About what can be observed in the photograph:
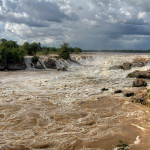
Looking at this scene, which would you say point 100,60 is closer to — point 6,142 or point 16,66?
point 16,66

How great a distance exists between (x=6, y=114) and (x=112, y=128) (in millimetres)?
4838

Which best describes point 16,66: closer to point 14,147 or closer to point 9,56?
point 9,56

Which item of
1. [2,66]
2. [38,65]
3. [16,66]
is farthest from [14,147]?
[38,65]

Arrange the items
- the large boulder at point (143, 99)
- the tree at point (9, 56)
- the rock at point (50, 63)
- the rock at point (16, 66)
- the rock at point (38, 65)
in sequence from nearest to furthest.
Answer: the large boulder at point (143, 99) → the tree at point (9, 56) → the rock at point (16, 66) → the rock at point (38, 65) → the rock at point (50, 63)

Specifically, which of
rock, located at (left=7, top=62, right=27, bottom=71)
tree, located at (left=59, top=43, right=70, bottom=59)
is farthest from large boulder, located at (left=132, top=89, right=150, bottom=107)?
tree, located at (left=59, top=43, right=70, bottom=59)

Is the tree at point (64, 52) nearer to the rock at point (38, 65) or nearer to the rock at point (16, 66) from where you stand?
the rock at point (38, 65)

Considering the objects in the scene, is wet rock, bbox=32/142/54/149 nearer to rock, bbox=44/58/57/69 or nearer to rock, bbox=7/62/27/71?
rock, bbox=7/62/27/71

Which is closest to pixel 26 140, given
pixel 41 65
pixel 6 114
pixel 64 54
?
pixel 6 114

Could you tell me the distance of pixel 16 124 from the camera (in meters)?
6.89

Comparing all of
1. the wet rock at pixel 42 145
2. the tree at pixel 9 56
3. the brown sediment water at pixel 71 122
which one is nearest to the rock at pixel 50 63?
the tree at pixel 9 56

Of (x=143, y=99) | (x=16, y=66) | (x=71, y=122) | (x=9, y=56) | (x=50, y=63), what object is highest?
(x=9, y=56)

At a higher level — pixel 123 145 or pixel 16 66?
pixel 16 66

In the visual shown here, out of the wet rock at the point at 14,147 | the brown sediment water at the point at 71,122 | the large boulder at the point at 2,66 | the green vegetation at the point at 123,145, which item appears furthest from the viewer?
the large boulder at the point at 2,66

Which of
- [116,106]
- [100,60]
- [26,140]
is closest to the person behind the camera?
[26,140]
